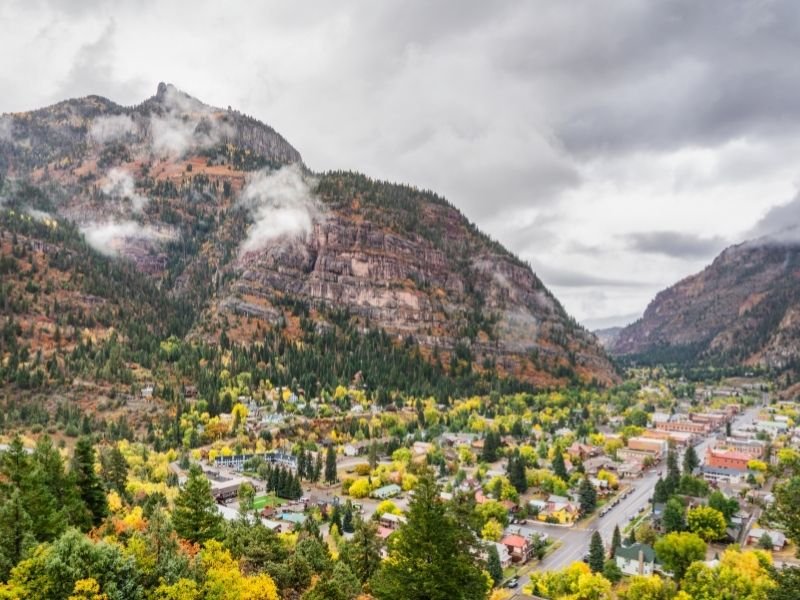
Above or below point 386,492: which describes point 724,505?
above

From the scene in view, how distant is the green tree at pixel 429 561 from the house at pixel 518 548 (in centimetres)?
4626

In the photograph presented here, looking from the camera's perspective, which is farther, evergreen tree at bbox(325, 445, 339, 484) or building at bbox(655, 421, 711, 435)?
building at bbox(655, 421, 711, 435)

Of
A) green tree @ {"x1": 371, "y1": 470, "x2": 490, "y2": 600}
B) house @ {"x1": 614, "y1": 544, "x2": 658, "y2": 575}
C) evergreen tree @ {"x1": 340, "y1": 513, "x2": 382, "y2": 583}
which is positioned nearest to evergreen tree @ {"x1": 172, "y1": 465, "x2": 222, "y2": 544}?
evergreen tree @ {"x1": 340, "y1": 513, "x2": 382, "y2": 583}

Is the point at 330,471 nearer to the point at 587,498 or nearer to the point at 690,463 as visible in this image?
the point at 587,498

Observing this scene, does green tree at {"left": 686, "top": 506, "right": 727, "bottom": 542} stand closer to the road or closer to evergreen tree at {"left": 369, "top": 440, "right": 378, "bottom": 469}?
the road

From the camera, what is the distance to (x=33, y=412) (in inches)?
4257

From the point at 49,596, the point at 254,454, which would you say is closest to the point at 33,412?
the point at 254,454

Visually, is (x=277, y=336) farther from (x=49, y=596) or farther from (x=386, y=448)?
(x=49, y=596)

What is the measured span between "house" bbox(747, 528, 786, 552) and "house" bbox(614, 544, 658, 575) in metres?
16.0

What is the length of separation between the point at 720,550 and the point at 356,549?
47790 mm

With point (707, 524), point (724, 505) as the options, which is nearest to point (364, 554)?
point (707, 524)

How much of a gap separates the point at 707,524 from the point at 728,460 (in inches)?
1876

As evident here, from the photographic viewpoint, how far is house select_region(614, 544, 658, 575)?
61.5 m

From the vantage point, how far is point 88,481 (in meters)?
39.5
